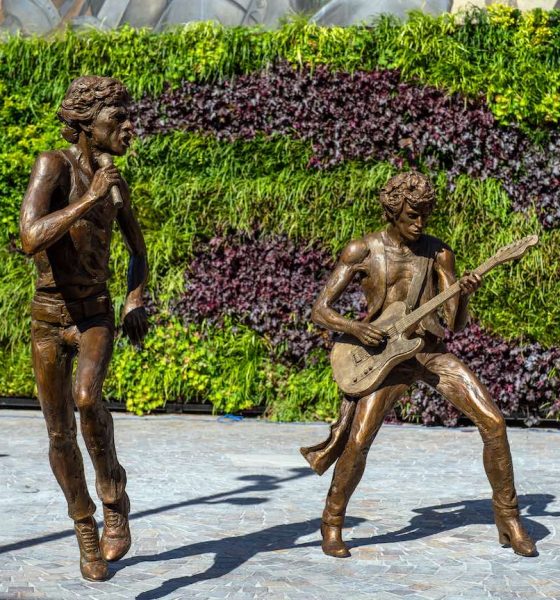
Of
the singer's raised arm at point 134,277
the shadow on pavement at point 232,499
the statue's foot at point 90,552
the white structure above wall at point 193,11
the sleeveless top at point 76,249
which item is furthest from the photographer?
the white structure above wall at point 193,11

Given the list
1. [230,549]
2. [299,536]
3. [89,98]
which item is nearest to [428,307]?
[299,536]

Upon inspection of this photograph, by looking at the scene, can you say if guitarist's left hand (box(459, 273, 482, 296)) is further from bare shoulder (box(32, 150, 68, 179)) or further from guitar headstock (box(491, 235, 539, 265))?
bare shoulder (box(32, 150, 68, 179))

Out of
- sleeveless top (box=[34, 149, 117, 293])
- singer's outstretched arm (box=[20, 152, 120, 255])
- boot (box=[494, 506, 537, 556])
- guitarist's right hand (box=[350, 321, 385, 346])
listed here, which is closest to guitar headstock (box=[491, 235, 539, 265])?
guitarist's right hand (box=[350, 321, 385, 346])

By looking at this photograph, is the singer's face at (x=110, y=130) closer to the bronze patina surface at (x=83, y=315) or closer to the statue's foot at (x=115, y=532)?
the bronze patina surface at (x=83, y=315)

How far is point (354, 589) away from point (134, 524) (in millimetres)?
1744

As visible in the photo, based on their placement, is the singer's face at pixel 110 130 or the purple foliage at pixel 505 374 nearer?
the singer's face at pixel 110 130

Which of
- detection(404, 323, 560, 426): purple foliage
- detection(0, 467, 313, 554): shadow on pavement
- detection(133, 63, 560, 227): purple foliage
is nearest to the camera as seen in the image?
detection(0, 467, 313, 554): shadow on pavement

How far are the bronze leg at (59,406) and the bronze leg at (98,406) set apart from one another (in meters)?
0.11

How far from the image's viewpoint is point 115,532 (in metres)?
5.26

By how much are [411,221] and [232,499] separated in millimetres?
2376

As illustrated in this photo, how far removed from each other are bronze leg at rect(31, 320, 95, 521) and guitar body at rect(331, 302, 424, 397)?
149 centimetres

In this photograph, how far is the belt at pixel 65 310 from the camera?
5.17 m

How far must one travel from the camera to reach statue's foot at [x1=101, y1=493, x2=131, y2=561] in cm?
525

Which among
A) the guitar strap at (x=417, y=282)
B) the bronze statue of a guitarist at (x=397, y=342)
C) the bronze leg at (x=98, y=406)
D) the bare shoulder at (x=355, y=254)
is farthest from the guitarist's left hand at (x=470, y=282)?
the bronze leg at (x=98, y=406)
